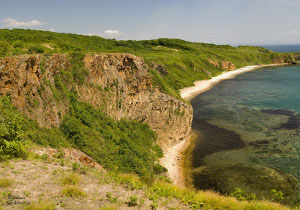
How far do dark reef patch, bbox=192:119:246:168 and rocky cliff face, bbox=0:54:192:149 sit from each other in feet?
12.7

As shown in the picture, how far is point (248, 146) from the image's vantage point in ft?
122

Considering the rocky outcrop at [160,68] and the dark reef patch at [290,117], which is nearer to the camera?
Result: the dark reef patch at [290,117]

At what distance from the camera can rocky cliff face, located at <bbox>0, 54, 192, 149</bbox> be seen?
64.2 ft

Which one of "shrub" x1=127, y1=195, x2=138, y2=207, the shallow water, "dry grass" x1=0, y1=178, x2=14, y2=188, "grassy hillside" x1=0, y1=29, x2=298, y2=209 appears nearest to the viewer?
"dry grass" x1=0, y1=178, x2=14, y2=188

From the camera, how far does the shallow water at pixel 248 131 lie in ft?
107

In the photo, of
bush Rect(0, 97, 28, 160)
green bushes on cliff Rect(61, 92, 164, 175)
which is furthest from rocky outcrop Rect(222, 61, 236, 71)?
bush Rect(0, 97, 28, 160)

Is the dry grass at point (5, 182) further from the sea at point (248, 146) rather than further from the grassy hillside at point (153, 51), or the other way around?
the grassy hillside at point (153, 51)

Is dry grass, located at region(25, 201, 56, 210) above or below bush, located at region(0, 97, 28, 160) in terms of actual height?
Result: below

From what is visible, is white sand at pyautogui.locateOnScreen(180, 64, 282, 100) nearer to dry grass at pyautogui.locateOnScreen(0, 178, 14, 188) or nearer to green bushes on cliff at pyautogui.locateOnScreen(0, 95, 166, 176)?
green bushes on cliff at pyautogui.locateOnScreen(0, 95, 166, 176)

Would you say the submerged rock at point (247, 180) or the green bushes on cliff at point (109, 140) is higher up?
the green bushes on cliff at point (109, 140)

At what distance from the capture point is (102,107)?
99.7 ft

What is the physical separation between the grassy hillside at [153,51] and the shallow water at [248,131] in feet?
37.2

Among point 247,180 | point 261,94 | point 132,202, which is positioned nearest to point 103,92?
point 132,202

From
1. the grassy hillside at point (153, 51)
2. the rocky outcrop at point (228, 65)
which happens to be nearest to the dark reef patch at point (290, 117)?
the grassy hillside at point (153, 51)
